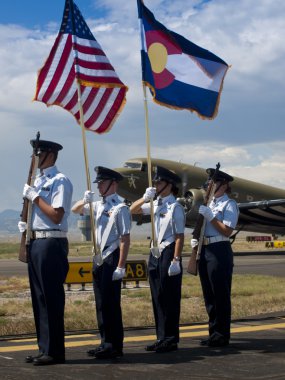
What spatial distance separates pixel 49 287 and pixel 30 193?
3.46 ft

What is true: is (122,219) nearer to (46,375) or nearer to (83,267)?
(46,375)

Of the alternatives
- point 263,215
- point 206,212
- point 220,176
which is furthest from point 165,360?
point 263,215

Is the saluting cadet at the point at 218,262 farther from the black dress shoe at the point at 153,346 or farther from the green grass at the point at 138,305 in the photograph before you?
the green grass at the point at 138,305

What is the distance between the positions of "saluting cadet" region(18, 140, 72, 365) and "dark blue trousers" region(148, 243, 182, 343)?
1.39 m

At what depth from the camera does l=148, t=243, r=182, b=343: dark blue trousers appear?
7.57 meters

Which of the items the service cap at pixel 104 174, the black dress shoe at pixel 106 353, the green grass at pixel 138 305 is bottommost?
the green grass at pixel 138 305

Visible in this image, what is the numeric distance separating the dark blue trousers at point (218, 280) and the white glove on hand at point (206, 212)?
426 millimetres

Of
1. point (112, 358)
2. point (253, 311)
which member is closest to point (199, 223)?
point (112, 358)

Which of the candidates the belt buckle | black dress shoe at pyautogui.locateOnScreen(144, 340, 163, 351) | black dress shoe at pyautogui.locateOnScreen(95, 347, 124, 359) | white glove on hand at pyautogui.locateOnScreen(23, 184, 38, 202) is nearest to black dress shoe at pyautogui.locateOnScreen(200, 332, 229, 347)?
black dress shoe at pyautogui.locateOnScreen(144, 340, 163, 351)

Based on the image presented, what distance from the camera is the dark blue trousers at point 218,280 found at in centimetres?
793

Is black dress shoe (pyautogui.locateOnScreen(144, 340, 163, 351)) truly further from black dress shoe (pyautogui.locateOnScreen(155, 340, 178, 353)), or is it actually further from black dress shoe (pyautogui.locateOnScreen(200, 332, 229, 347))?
black dress shoe (pyautogui.locateOnScreen(200, 332, 229, 347))

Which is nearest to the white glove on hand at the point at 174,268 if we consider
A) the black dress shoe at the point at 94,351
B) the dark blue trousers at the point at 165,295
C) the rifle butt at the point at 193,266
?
the dark blue trousers at the point at 165,295

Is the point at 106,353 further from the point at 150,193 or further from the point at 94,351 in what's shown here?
the point at 150,193

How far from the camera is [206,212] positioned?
776cm
